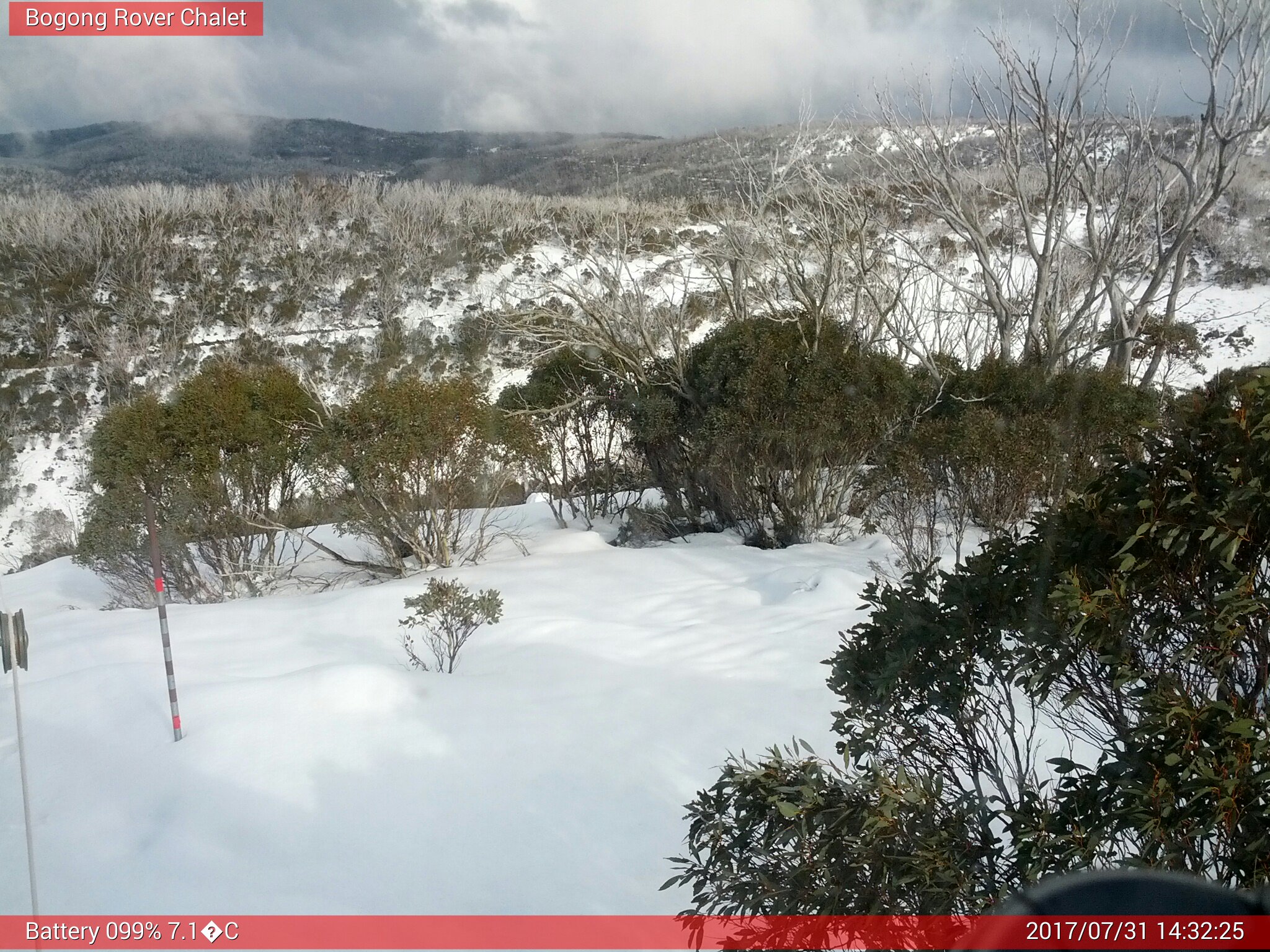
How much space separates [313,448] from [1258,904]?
356 inches

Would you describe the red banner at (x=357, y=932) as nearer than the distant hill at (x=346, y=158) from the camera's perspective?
Yes

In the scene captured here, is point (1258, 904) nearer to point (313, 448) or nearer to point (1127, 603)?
point (1127, 603)

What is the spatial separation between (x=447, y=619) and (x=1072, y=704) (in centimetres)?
441

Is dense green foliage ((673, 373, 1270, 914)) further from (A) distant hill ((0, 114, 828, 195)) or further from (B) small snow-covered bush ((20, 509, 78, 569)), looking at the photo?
(A) distant hill ((0, 114, 828, 195))

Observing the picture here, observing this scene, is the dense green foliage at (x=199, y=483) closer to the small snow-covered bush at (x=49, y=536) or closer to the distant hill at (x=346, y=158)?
the small snow-covered bush at (x=49, y=536)

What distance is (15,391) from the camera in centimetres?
2219

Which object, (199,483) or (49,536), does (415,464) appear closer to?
(199,483)

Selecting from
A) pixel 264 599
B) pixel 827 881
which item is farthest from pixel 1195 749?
pixel 264 599

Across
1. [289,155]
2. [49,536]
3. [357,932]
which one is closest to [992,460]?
[357,932]

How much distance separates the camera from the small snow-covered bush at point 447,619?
5.59 m

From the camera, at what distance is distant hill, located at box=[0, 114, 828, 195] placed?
3538 cm

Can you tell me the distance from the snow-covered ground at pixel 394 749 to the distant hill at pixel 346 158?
2535 cm

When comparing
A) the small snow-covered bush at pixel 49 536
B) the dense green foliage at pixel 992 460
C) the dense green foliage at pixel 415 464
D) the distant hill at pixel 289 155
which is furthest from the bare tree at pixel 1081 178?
the distant hill at pixel 289 155

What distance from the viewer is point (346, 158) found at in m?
44.9
